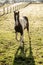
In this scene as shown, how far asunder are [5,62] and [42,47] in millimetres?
2670

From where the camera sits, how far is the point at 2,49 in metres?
9.36

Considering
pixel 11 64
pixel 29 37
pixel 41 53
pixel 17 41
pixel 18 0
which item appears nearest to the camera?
pixel 11 64

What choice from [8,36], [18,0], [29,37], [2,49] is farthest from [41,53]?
[18,0]

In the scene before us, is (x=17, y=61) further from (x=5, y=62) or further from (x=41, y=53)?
(x=41, y=53)

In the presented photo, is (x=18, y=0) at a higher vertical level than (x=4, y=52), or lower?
lower

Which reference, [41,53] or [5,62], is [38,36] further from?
[5,62]

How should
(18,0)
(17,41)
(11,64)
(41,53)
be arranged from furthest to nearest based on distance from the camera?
(18,0), (17,41), (41,53), (11,64)

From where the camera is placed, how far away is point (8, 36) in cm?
1200

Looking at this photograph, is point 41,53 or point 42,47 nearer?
point 41,53

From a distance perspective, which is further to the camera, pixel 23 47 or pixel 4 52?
pixel 23 47

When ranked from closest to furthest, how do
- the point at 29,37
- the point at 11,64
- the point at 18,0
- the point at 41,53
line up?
the point at 11,64, the point at 41,53, the point at 29,37, the point at 18,0

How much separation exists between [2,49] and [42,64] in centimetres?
281

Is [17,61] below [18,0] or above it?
above

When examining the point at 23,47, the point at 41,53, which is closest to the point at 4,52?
the point at 23,47
